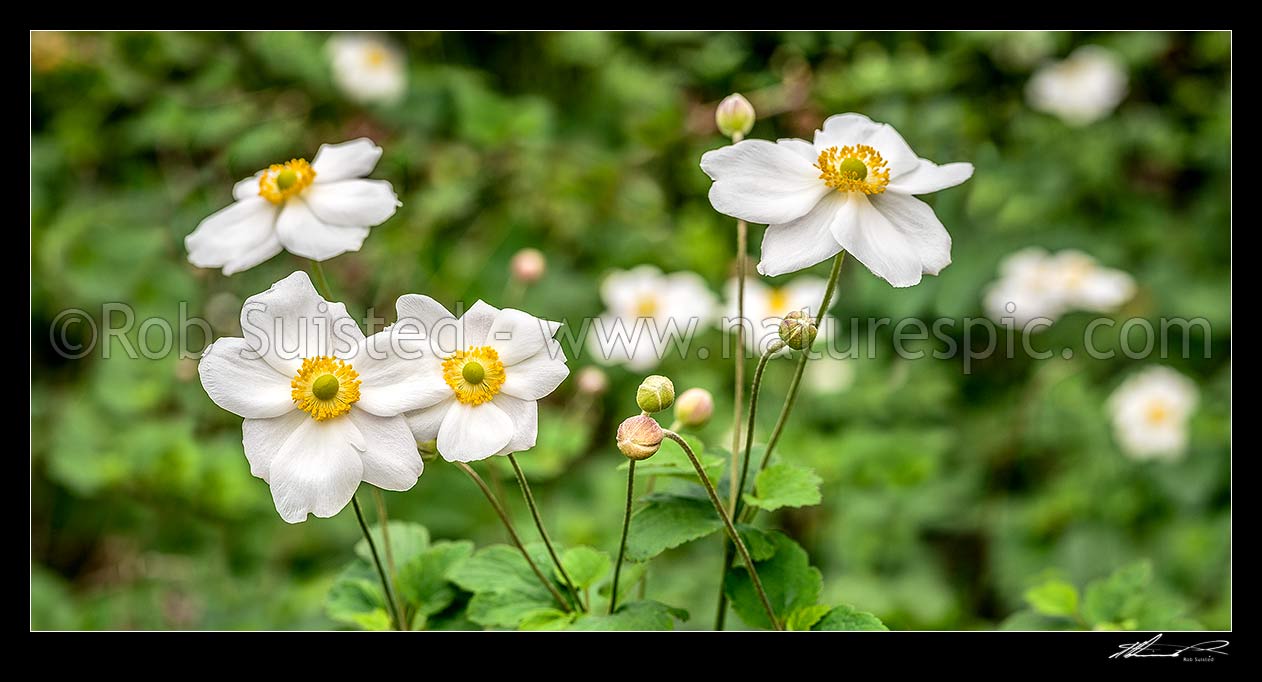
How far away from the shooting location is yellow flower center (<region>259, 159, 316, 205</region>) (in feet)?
2.94

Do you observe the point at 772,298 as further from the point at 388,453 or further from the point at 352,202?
the point at 388,453

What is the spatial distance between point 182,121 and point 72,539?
0.92 m

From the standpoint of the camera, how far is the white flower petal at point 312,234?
2.76ft

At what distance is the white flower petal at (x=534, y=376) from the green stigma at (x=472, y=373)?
0.02m

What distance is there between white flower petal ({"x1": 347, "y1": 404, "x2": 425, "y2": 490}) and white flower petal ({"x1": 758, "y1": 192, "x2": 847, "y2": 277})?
277mm

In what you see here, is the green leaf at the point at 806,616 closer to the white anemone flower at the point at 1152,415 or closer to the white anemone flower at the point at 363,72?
the white anemone flower at the point at 1152,415

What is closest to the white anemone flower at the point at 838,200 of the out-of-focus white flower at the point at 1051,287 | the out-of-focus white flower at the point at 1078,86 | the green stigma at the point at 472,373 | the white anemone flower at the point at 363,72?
the green stigma at the point at 472,373

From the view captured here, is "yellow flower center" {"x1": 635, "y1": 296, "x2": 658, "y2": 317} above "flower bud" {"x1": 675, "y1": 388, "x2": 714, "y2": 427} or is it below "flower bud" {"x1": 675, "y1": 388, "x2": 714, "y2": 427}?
above

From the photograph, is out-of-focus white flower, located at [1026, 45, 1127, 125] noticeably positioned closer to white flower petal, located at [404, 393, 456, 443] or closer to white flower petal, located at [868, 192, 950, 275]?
white flower petal, located at [868, 192, 950, 275]

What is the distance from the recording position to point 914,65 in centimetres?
216

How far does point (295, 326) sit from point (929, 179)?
495mm
